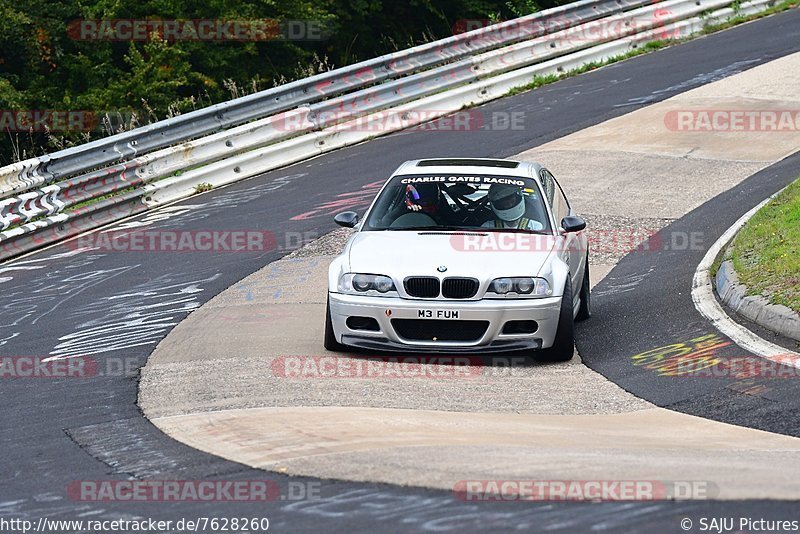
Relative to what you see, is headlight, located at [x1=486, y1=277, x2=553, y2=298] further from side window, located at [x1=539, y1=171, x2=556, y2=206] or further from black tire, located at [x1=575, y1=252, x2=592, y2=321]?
black tire, located at [x1=575, y1=252, x2=592, y2=321]

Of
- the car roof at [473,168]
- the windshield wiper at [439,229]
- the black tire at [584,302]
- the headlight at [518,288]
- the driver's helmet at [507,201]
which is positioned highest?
the car roof at [473,168]

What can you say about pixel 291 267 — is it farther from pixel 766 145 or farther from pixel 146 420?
pixel 766 145

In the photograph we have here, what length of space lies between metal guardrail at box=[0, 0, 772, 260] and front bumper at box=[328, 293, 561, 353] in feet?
20.9

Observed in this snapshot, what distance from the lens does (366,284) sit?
9758 mm

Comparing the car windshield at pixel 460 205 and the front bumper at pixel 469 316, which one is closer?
the front bumper at pixel 469 316

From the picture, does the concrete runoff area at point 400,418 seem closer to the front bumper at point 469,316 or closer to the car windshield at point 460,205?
the front bumper at point 469,316

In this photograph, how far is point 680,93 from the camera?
20.3m

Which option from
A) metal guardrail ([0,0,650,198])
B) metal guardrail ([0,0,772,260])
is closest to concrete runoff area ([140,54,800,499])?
metal guardrail ([0,0,772,260])

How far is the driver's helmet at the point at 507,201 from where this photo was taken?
419 inches

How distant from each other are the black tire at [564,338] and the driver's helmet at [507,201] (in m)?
1.03

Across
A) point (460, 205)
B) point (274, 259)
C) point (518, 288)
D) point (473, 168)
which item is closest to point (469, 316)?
point (518, 288)

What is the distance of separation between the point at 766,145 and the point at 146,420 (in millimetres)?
12415

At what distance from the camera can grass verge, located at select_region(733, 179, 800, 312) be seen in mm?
10352

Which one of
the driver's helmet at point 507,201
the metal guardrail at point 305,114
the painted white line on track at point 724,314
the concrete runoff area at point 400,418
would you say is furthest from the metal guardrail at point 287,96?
the painted white line on track at point 724,314
